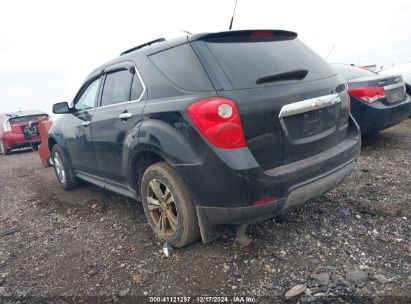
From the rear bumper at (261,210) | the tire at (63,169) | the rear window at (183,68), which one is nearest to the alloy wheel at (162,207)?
the rear bumper at (261,210)

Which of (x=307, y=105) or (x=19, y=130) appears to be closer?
(x=307, y=105)

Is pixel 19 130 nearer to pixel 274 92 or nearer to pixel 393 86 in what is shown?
pixel 393 86

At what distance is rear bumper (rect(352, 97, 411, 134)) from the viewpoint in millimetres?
4938

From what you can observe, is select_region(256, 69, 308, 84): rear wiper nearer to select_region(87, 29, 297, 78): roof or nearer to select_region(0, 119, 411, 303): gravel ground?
select_region(87, 29, 297, 78): roof

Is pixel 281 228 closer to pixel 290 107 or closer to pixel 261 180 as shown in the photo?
pixel 261 180

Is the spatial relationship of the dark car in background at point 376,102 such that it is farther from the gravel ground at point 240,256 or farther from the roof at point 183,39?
the roof at point 183,39

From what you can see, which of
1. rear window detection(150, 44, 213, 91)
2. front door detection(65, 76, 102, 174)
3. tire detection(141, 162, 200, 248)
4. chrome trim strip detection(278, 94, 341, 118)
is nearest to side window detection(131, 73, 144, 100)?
rear window detection(150, 44, 213, 91)

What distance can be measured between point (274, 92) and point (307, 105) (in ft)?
0.98

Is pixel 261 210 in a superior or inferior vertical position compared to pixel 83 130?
inferior

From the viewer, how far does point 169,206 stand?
2924mm

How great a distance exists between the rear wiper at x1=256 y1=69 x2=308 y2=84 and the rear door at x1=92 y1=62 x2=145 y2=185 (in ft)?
3.71

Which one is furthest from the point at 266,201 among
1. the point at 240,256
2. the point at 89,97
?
the point at 89,97

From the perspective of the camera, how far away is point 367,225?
Result: 3.03 m

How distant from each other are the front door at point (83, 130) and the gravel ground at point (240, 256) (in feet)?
2.32
